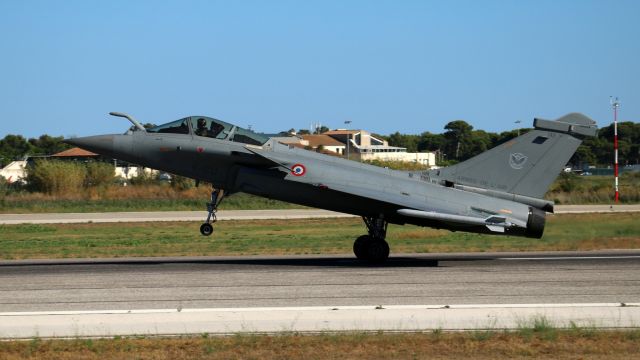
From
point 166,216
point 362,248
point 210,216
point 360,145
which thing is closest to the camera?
point 210,216

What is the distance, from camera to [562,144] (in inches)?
838

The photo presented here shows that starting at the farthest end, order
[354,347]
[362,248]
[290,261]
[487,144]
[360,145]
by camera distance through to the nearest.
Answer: [487,144] < [360,145] < [290,261] < [362,248] < [354,347]

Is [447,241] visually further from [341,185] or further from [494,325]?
[494,325]

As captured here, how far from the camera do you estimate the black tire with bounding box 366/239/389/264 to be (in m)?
21.0

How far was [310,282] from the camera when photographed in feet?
55.3

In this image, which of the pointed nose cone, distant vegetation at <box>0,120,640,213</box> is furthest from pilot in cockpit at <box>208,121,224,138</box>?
distant vegetation at <box>0,120,640,213</box>

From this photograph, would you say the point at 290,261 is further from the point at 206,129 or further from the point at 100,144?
the point at 100,144

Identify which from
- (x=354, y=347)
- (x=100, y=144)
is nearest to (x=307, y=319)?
(x=354, y=347)

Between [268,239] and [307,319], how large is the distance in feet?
62.8

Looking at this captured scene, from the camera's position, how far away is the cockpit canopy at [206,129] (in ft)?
68.4

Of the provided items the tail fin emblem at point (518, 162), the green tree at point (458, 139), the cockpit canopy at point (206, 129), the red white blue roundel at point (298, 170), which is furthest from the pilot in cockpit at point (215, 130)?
the green tree at point (458, 139)

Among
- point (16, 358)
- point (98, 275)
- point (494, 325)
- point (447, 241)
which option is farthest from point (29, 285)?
point (447, 241)

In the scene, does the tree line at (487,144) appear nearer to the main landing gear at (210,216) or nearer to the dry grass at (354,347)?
the main landing gear at (210,216)

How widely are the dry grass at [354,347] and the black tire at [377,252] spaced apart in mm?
9447
